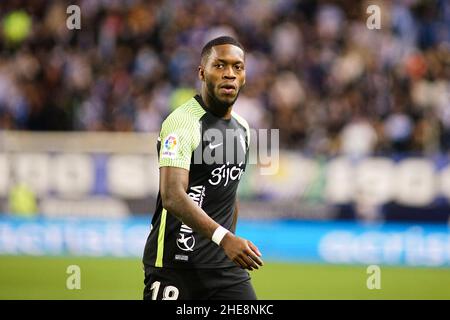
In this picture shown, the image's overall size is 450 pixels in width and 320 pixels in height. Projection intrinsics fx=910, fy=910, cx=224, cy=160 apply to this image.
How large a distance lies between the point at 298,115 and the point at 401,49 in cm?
240

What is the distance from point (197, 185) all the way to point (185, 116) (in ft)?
1.55

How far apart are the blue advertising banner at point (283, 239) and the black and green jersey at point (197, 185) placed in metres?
7.99

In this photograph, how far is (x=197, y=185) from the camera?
6141 mm

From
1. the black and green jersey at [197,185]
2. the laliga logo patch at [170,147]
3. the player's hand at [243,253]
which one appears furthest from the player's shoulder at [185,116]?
the player's hand at [243,253]

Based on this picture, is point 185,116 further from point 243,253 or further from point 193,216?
point 243,253

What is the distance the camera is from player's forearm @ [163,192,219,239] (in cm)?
564

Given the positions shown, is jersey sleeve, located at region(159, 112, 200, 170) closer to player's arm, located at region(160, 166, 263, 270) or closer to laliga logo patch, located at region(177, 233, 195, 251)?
player's arm, located at region(160, 166, 263, 270)

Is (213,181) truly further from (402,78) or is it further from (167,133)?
(402,78)

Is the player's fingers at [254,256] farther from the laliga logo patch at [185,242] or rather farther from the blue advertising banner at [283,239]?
the blue advertising banner at [283,239]

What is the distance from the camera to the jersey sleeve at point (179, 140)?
19.3ft

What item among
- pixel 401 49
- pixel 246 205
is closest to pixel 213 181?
pixel 246 205

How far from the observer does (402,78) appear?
16.1 meters
